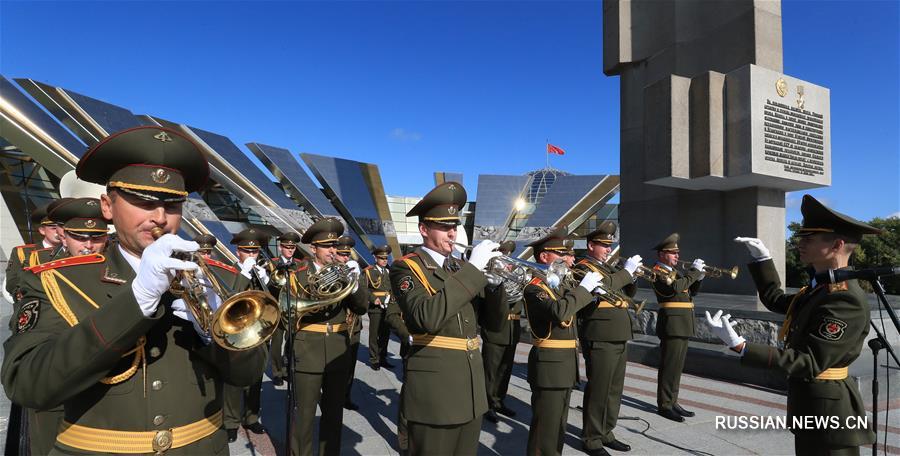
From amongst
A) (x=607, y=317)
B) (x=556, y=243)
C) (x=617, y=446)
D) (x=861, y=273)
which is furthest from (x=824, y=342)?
(x=617, y=446)

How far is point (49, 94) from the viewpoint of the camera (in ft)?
95.9

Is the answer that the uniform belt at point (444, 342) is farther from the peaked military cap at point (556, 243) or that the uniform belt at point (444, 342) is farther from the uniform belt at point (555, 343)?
the peaked military cap at point (556, 243)

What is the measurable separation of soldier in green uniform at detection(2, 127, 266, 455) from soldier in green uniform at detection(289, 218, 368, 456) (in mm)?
2608

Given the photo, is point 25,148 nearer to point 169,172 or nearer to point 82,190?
point 82,190

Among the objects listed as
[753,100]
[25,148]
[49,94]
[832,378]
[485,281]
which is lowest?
[832,378]

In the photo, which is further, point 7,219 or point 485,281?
point 7,219

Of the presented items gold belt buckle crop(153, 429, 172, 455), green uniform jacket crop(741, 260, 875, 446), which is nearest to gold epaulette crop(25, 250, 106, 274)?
gold belt buckle crop(153, 429, 172, 455)

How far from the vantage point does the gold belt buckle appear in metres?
1.87

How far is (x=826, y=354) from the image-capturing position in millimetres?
2984

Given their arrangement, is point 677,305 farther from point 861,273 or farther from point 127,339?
point 127,339

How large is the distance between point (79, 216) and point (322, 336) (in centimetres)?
286

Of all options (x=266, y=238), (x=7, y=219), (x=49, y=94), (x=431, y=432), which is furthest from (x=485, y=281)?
(x=49, y=94)

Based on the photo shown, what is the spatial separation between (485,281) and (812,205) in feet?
7.46

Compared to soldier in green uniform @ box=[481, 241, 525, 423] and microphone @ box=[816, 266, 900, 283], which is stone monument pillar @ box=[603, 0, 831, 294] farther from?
microphone @ box=[816, 266, 900, 283]
